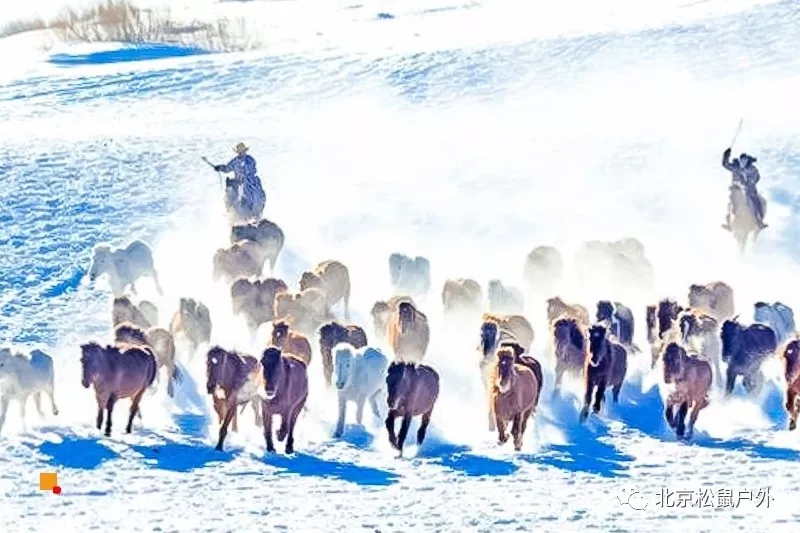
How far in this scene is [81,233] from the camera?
27.1 m

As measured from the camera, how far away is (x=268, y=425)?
57.5 feet

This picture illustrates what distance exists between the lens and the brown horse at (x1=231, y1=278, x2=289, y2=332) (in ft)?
70.7

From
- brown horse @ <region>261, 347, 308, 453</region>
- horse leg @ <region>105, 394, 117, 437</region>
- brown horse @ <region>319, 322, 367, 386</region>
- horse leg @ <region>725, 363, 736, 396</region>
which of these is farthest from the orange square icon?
horse leg @ <region>725, 363, 736, 396</region>

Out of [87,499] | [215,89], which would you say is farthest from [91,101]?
[87,499]

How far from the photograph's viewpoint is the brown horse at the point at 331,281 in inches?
864

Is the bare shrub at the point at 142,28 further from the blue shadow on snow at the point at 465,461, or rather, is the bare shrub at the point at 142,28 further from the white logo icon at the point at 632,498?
the white logo icon at the point at 632,498

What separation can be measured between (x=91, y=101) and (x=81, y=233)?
1056cm

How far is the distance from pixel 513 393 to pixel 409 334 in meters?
2.83

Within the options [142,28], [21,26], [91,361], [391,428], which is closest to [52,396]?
[91,361]

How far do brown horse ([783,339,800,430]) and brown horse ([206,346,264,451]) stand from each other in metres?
5.91

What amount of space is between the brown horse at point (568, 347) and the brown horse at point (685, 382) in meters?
1.50

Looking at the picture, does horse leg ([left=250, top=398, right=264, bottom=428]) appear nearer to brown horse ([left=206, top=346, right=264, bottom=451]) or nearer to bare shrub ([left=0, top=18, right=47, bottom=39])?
brown horse ([left=206, top=346, right=264, bottom=451])

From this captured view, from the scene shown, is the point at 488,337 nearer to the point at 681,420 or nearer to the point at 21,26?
the point at 681,420

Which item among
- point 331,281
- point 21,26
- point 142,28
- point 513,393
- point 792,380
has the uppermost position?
point 21,26
